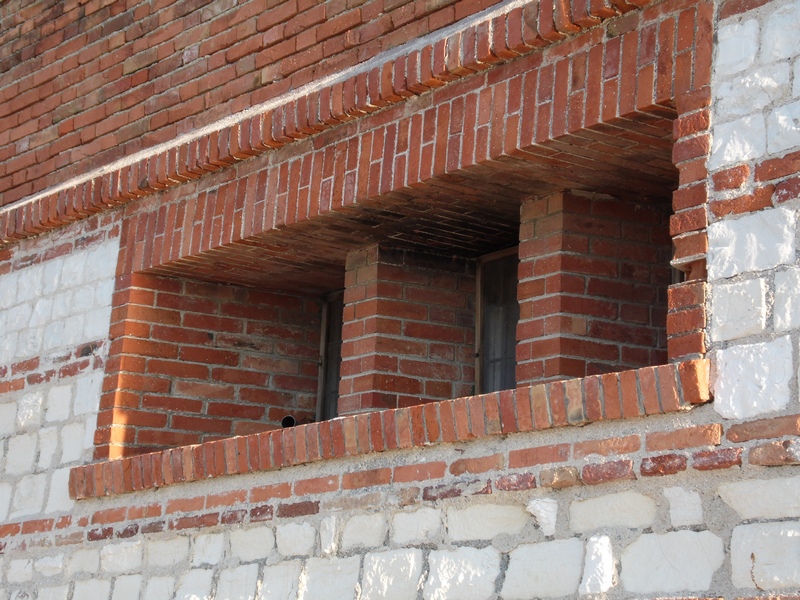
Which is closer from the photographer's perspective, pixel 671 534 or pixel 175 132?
pixel 671 534

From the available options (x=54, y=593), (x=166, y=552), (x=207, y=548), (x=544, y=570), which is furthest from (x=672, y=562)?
(x=54, y=593)

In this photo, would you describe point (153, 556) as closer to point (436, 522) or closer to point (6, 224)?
point (436, 522)

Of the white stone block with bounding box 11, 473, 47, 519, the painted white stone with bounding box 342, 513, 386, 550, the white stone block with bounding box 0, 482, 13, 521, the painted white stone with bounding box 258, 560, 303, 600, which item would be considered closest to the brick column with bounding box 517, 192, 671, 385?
the painted white stone with bounding box 342, 513, 386, 550

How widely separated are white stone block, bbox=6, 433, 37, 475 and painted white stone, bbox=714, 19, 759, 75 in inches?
152

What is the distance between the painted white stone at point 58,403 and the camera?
616 centimetres

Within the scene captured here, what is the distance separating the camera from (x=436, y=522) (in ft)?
14.2

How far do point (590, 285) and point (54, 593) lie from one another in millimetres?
2816

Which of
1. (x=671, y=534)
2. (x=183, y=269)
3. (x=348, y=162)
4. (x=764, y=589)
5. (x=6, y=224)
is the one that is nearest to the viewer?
(x=764, y=589)

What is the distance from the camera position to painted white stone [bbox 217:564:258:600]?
491 cm

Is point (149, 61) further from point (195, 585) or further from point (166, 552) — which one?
point (195, 585)

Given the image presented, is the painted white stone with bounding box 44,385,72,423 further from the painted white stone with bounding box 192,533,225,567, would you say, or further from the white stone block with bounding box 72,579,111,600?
the painted white stone with bounding box 192,533,225,567

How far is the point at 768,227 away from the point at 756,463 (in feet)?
2.19

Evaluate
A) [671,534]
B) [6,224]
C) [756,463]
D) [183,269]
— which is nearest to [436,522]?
[671,534]

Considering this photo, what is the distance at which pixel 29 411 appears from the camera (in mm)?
6383
